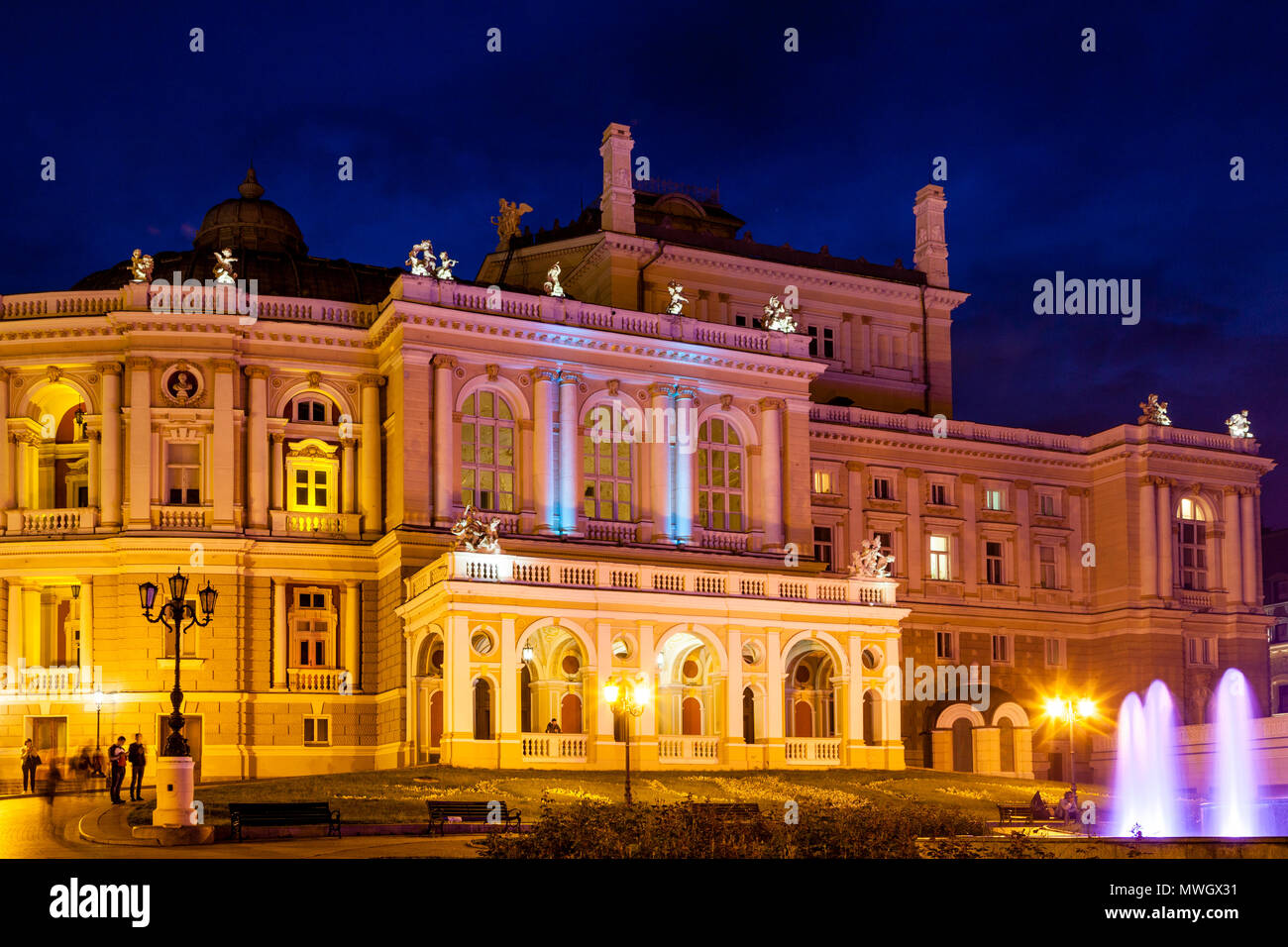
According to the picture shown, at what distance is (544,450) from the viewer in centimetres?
6744

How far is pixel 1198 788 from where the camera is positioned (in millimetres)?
69688

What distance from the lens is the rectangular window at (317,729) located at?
64.7 m

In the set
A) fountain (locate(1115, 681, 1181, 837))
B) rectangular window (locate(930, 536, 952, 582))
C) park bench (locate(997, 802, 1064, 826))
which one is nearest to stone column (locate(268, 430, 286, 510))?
park bench (locate(997, 802, 1064, 826))

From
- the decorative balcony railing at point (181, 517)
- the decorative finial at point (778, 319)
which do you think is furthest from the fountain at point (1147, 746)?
the decorative balcony railing at point (181, 517)

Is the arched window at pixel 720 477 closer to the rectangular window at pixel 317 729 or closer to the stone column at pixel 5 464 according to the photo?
the rectangular window at pixel 317 729

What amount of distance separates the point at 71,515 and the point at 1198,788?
46032 millimetres

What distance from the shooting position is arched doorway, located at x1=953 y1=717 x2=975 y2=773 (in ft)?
257

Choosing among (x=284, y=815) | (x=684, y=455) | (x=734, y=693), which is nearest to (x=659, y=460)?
(x=684, y=455)

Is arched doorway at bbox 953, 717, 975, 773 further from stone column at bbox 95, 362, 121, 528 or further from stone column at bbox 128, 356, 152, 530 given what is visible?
stone column at bbox 95, 362, 121, 528

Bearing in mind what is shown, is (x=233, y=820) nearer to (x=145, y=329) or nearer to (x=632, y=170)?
(x=145, y=329)

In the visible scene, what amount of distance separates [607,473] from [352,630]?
12.1 m

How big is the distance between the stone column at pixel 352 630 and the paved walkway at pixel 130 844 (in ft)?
66.8
